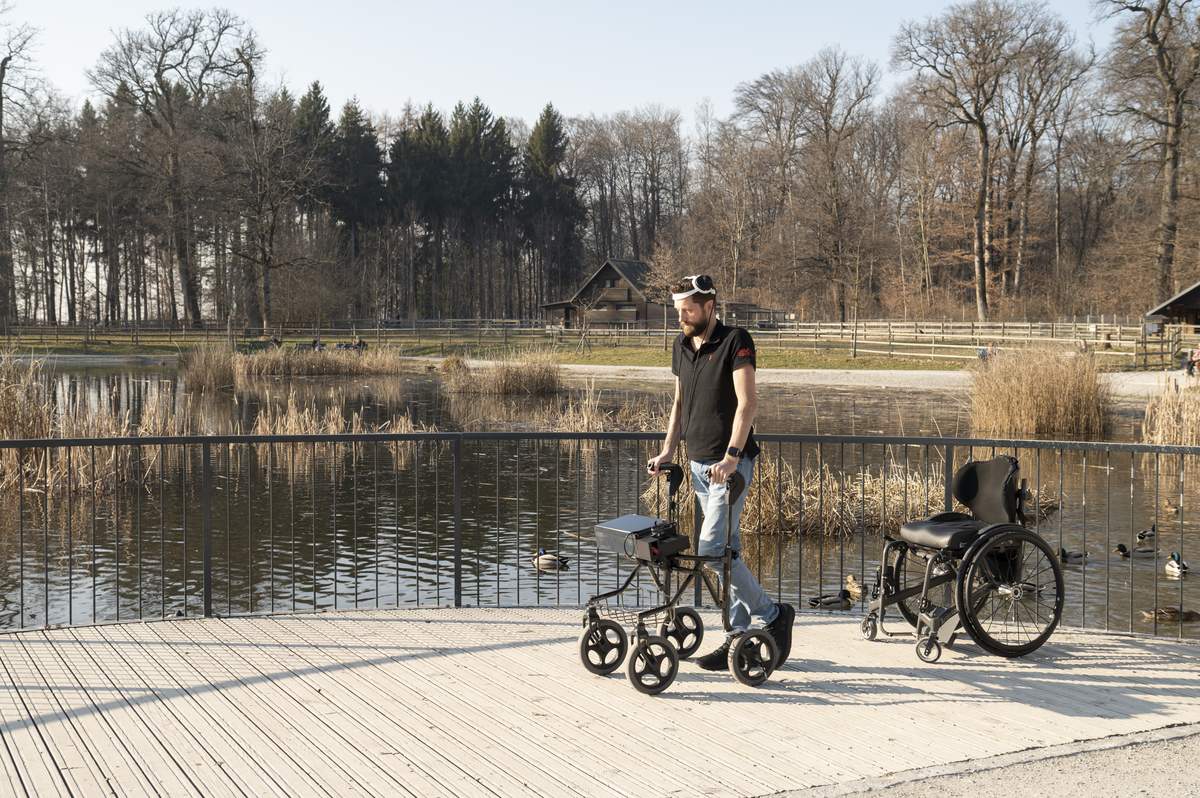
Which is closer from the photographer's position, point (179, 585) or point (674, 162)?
point (179, 585)

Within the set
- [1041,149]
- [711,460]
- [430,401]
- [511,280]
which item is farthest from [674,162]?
[711,460]

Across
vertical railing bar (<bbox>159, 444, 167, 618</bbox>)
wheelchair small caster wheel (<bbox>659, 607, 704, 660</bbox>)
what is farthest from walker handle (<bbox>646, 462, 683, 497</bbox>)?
vertical railing bar (<bbox>159, 444, 167, 618</bbox>)

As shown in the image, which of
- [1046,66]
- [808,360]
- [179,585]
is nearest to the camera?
[179,585]

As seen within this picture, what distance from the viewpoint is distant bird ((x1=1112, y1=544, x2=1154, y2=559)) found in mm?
12523

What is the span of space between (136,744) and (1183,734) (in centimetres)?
432

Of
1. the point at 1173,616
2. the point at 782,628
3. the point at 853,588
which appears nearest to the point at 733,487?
the point at 782,628

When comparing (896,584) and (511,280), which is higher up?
(511,280)

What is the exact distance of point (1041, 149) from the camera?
5656 cm

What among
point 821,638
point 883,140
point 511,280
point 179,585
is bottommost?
point 179,585

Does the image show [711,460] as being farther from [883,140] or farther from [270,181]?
[883,140]

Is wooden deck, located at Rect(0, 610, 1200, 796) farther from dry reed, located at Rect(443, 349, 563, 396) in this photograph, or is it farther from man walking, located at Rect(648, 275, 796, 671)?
dry reed, located at Rect(443, 349, 563, 396)

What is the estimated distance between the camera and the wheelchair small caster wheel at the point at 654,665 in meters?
5.42

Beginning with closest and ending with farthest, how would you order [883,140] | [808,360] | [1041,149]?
[808,360] < [1041,149] < [883,140]

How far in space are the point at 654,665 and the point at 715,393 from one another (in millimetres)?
1333
